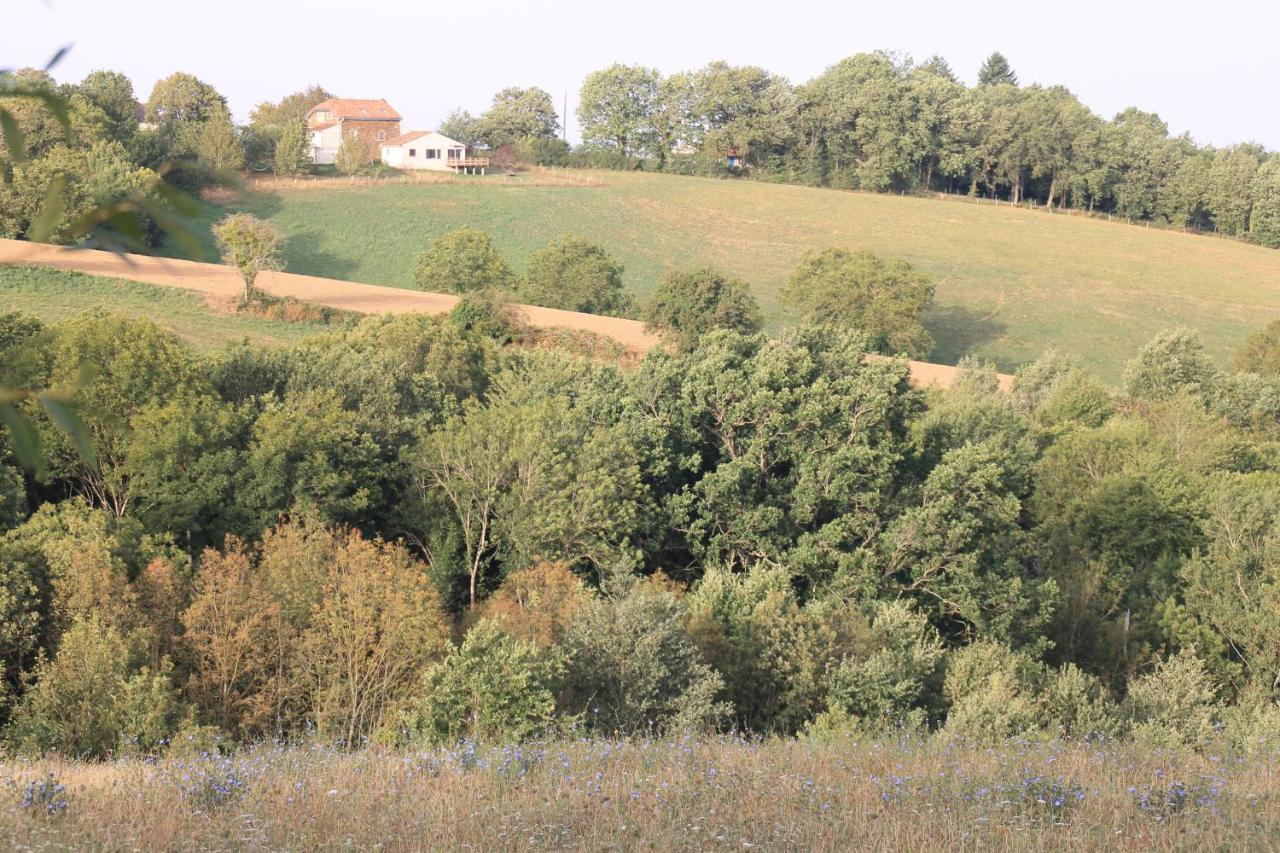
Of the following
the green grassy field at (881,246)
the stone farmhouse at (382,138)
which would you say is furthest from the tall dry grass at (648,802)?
the stone farmhouse at (382,138)

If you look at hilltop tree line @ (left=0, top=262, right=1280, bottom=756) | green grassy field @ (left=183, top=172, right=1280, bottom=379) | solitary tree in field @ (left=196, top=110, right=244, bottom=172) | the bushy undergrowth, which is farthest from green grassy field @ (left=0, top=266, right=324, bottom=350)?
solitary tree in field @ (left=196, top=110, right=244, bottom=172)

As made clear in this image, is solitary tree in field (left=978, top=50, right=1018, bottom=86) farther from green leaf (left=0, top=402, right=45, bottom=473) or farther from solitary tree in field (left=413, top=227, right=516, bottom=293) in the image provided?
green leaf (left=0, top=402, right=45, bottom=473)

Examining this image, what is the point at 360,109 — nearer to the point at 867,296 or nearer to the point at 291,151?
the point at 291,151

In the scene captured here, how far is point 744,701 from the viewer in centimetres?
2148

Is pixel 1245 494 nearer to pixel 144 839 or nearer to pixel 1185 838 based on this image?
pixel 1185 838

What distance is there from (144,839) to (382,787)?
5.35 feet

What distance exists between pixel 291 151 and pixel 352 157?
7416 mm

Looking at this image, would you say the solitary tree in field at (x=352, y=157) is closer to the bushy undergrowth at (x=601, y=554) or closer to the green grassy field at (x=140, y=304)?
the green grassy field at (x=140, y=304)

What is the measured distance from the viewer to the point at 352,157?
355ft

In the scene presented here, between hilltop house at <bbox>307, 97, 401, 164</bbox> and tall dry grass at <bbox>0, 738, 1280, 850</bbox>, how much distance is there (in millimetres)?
124865

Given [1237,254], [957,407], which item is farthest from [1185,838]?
[1237,254]

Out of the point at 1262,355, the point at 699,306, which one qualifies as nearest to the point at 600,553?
the point at 699,306

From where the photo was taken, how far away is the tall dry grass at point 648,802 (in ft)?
22.8

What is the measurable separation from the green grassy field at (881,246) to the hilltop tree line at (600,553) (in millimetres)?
43188
